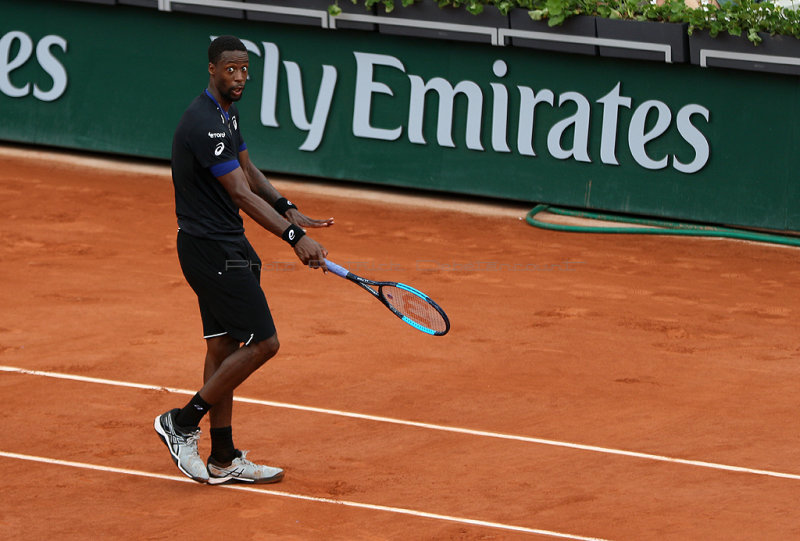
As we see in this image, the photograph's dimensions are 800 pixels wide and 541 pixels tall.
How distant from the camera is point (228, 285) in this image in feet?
18.4

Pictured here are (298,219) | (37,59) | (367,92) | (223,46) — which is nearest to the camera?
(223,46)

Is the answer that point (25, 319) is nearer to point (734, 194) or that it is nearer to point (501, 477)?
point (501, 477)

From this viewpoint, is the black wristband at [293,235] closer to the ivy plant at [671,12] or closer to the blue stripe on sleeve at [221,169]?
the blue stripe on sleeve at [221,169]

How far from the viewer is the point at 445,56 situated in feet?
43.5

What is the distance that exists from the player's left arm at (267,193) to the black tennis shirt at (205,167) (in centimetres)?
24

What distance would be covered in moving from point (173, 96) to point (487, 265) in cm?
520

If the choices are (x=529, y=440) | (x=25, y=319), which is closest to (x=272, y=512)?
(x=529, y=440)

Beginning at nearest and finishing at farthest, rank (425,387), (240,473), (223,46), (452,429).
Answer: (223,46), (240,473), (452,429), (425,387)

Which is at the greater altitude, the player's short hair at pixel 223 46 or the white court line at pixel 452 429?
the player's short hair at pixel 223 46

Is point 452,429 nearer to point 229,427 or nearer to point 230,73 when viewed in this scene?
point 229,427

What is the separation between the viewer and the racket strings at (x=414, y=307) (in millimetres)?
6086

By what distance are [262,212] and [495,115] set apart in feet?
26.5

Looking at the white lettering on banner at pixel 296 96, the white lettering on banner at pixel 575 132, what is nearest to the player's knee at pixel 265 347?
the white lettering on banner at pixel 575 132

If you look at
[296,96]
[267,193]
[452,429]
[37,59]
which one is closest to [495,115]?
[296,96]
